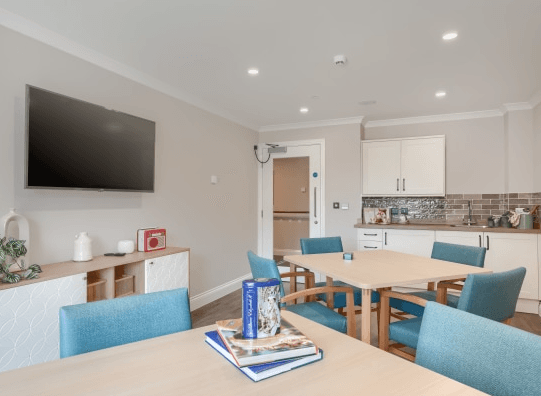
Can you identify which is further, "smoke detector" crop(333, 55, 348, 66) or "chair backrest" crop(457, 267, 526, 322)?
"smoke detector" crop(333, 55, 348, 66)

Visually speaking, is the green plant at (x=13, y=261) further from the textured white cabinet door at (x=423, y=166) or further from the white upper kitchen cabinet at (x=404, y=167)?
the textured white cabinet door at (x=423, y=166)

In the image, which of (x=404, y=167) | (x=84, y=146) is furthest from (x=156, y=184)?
(x=404, y=167)

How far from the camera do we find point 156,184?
3473mm

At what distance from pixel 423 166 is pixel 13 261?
4.74m

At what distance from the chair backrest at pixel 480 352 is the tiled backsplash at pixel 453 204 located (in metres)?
4.25

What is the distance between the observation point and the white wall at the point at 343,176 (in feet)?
16.3

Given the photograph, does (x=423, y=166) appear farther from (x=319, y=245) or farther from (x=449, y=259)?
(x=319, y=245)

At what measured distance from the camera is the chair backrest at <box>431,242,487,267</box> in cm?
270

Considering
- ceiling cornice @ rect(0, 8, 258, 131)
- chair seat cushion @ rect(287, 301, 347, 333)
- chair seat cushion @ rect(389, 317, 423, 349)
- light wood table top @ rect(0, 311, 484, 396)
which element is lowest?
chair seat cushion @ rect(389, 317, 423, 349)

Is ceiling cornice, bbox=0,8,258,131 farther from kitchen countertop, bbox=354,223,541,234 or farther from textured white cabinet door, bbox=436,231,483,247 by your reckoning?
textured white cabinet door, bbox=436,231,483,247

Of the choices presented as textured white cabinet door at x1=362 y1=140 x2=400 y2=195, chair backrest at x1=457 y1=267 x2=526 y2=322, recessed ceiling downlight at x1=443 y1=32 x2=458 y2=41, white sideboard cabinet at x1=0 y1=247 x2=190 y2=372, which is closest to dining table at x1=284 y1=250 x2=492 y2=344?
chair backrest at x1=457 y1=267 x2=526 y2=322

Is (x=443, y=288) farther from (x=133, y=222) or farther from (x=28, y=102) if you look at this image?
(x=28, y=102)

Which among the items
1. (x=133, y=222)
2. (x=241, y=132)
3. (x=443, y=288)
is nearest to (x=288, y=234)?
(x=241, y=132)

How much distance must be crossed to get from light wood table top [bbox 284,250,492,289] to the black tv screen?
1.67 metres
